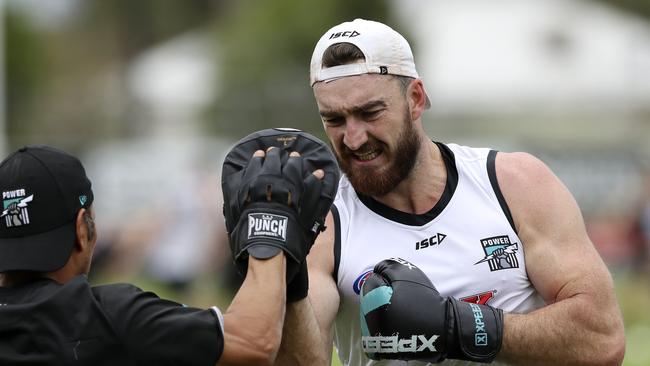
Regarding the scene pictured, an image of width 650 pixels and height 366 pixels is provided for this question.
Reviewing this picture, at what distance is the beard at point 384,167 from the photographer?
5.16 m

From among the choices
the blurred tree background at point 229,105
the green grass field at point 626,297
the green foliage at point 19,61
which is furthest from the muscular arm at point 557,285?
the green foliage at point 19,61

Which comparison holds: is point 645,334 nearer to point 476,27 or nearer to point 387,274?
point 387,274

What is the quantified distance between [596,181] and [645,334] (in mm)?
12881

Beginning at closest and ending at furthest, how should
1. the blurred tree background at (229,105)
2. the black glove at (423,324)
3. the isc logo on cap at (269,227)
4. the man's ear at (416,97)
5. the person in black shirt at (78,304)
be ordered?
the person in black shirt at (78,304) → the isc logo on cap at (269,227) → the black glove at (423,324) → the man's ear at (416,97) → the blurred tree background at (229,105)

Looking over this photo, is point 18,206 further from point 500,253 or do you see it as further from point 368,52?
point 500,253

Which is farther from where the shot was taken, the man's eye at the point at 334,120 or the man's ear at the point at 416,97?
the man's ear at the point at 416,97

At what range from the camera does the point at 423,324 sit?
471 centimetres

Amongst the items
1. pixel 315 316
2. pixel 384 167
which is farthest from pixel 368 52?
pixel 315 316

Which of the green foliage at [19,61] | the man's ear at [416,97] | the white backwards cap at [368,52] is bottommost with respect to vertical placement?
the green foliage at [19,61]

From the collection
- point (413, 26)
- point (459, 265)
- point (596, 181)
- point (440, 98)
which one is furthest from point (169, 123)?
point (459, 265)

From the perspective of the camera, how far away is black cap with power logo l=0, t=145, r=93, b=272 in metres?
4.27

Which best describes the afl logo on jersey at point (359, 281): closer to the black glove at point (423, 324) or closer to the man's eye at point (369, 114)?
the black glove at point (423, 324)

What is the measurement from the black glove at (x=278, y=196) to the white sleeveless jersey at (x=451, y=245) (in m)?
0.52

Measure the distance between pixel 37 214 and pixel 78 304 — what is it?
0.37 metres
